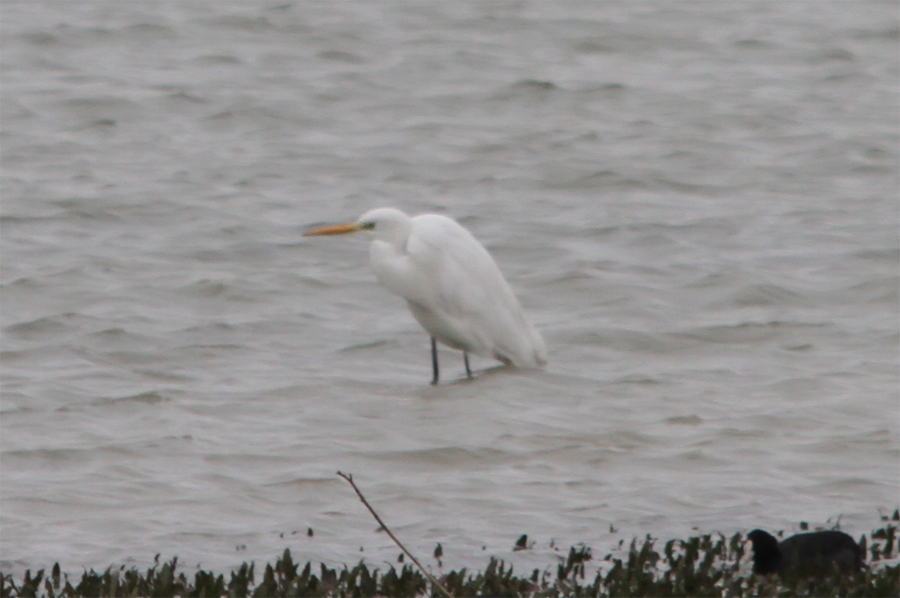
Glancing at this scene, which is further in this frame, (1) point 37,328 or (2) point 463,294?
(1) point 37,328

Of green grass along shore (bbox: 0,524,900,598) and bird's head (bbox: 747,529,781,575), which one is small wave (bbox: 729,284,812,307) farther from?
bird's head (bbox: 747,529,781,575)

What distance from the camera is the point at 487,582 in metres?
4.82

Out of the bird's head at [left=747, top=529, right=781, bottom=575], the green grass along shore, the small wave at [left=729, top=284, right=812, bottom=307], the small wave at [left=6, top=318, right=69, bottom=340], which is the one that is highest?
the bird's head at [left=747, top=529, right=781, bottom=575]

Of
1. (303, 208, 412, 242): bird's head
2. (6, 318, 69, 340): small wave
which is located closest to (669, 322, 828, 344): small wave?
(303, 208, 412, 242): bird's head

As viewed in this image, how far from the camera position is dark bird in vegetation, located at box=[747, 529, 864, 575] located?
16.1 ft

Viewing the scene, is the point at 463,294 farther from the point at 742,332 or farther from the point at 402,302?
the point at 402,302

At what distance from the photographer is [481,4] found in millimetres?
23156

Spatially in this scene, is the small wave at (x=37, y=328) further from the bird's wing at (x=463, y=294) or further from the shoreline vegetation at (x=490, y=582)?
the shoreline vegetation at (x=490, y=582)

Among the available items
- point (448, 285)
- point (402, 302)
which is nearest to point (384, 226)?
point (448, 285)

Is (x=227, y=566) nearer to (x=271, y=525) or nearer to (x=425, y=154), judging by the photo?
(x=271, y=525)

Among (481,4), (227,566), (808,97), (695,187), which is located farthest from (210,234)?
(481,4)

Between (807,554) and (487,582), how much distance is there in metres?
1.00

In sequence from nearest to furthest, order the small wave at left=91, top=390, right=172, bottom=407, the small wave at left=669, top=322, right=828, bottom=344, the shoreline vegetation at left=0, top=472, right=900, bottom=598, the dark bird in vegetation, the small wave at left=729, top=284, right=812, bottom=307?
1. the shoreline vegetation at left=0, top=472, right=900, bottom=598
2. the dark bird in vegetation
3. the small wave at left=91, top=390, right=172, bottom=407
4. the small wave at left=669, top=322, right=828, bottom=344
5. the small wave at left=729, top=284, right=812, bottom=307

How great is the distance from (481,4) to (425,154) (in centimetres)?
795
